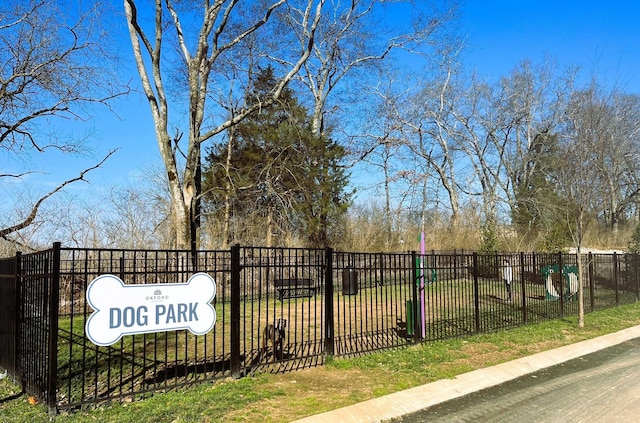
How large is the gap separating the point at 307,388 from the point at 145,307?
2.37 meters

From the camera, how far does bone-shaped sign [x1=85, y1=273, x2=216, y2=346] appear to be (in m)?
5.18

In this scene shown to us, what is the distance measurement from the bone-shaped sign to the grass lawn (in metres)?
0.82

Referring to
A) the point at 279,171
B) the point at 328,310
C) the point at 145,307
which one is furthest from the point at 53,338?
the point at 279,171

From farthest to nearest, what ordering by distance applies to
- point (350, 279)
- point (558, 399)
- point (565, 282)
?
point (350, 279) < point (565, 282) < point (558, 399)

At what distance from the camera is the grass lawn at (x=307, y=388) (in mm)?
4988

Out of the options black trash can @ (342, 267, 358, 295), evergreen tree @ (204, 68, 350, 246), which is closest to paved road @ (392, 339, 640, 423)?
black trash can @ (342, 267, 358, 295)

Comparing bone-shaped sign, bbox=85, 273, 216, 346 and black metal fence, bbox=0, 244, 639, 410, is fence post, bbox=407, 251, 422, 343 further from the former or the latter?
bone-shaped sign, bbox=85, 273, 216, 346

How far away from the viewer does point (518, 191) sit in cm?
3647

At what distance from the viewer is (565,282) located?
13.0 metres

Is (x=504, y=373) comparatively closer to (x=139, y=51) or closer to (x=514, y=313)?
(x=514, y=313)

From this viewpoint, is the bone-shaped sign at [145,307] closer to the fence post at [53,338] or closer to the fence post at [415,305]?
the fence post at [53,338]

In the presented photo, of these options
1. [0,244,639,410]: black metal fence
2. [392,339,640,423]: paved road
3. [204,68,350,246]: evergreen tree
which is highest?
[204,68,350,246]: evergreen tree

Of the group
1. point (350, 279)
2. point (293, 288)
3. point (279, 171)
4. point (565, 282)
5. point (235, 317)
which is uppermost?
point (279, 171)

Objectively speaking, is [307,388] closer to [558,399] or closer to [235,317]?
[235,317]
